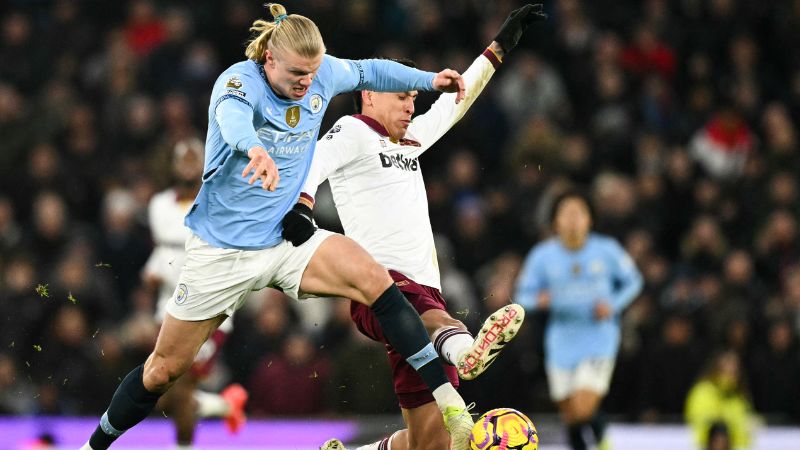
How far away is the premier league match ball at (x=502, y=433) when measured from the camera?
20.8 ft

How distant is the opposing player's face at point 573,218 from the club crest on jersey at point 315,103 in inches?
159

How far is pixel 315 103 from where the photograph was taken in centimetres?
641

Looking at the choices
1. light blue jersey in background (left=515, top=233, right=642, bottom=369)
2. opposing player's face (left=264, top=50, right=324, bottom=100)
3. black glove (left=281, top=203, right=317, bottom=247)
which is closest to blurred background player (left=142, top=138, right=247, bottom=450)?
light blue jersey in background (left=515, top=233, right=642, bottom=369)

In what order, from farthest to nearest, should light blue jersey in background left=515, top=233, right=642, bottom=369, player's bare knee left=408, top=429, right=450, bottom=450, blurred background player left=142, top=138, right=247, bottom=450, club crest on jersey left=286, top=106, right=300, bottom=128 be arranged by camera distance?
light blue jersey in background left=515, top=233, right=642, bottom=369 → blurred background player left=142, top=138, right=247, bottom=450 → player's bare knee left=408, top=429, right=450, bottom=450 → club crest on jersey left=286, top=106, right=300, bottom=128

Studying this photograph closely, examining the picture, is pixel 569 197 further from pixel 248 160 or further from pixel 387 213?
pixel 248 160

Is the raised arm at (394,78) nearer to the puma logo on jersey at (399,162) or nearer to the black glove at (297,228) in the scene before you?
the puma logo on jersey at (399,162)

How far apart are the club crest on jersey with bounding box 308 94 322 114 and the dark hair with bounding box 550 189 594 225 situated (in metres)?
4.03

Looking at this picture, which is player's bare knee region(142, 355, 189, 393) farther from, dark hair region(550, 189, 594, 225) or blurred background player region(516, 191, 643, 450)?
dark hair region(550, 189, 594, 225)

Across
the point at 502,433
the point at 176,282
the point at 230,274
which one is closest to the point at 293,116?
the point at 230,274

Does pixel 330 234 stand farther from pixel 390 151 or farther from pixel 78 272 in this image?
pixel 78 272

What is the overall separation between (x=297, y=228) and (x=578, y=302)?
4.26 metres

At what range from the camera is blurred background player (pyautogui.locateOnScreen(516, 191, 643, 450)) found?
9914 mm

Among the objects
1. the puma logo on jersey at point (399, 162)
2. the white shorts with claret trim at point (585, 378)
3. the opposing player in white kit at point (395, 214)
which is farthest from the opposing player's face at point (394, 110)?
the white shorts with claret trim at point (585, 378)

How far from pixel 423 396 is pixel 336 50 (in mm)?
7009
